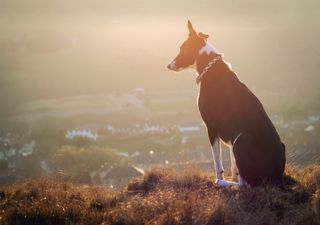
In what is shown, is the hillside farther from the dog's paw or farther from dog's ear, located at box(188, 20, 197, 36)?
dog's ear, located at box(188, 20, 197, 36)

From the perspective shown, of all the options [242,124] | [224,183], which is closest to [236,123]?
[242,124]

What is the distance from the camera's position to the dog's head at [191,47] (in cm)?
891

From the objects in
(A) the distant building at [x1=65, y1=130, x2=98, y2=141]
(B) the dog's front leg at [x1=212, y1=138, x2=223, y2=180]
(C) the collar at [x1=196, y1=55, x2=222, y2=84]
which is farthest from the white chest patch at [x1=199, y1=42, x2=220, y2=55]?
(A) the distant building at [x1=65, y1=130, x2=98, y2=141]

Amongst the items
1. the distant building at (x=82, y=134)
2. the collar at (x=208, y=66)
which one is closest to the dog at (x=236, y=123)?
the collar at (x=208, y=66)

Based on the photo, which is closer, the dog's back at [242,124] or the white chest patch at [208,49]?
the dog's back at [242,124]

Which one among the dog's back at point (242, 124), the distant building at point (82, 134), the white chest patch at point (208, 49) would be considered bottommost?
the distant building at point (82, 134)

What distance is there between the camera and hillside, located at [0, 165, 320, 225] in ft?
19.6

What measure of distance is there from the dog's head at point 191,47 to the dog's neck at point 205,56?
8 centimetres

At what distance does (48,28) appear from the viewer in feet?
363

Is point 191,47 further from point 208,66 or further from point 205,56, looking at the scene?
point 208,66

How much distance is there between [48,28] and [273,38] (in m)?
51.6

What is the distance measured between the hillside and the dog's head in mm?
2384

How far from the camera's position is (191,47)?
9.02 metres

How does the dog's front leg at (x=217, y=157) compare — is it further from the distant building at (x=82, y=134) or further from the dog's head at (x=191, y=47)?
the distant building at (x=82, y=134)
